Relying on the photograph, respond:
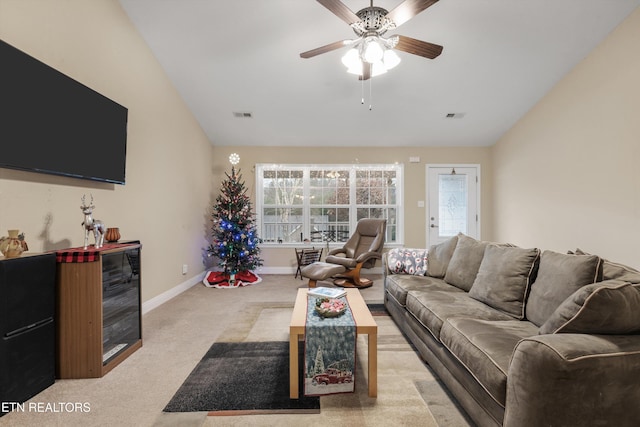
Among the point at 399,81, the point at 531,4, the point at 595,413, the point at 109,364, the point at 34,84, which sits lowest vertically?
the point at 109,364

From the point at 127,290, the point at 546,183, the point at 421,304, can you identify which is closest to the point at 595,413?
the point at 421,304

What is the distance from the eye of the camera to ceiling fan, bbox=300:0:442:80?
2.04 m

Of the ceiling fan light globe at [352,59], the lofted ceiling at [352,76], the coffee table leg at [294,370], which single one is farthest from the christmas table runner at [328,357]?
the lofted ceiling at [352,76]

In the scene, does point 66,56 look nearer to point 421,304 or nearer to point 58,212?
point 58,212

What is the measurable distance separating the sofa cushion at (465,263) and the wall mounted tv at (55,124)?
3263 mm

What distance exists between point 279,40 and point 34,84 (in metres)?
2.24

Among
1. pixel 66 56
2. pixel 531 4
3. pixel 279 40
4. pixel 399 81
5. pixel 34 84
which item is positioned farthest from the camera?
pixel 399 81

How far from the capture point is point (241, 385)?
1.89 metres

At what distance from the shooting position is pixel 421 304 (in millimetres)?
2234

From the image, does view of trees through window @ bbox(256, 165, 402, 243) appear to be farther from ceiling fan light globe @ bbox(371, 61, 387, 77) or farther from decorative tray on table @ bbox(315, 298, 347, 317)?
decorative tray on table @ bbox(315, 298, 347, 317)

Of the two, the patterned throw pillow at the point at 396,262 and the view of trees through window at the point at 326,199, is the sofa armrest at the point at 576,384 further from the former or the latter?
the view of trees through window at the point at 326,199

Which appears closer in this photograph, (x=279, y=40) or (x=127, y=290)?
(x=127, y=290)

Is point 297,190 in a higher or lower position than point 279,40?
lower

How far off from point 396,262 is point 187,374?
222 centimetres
